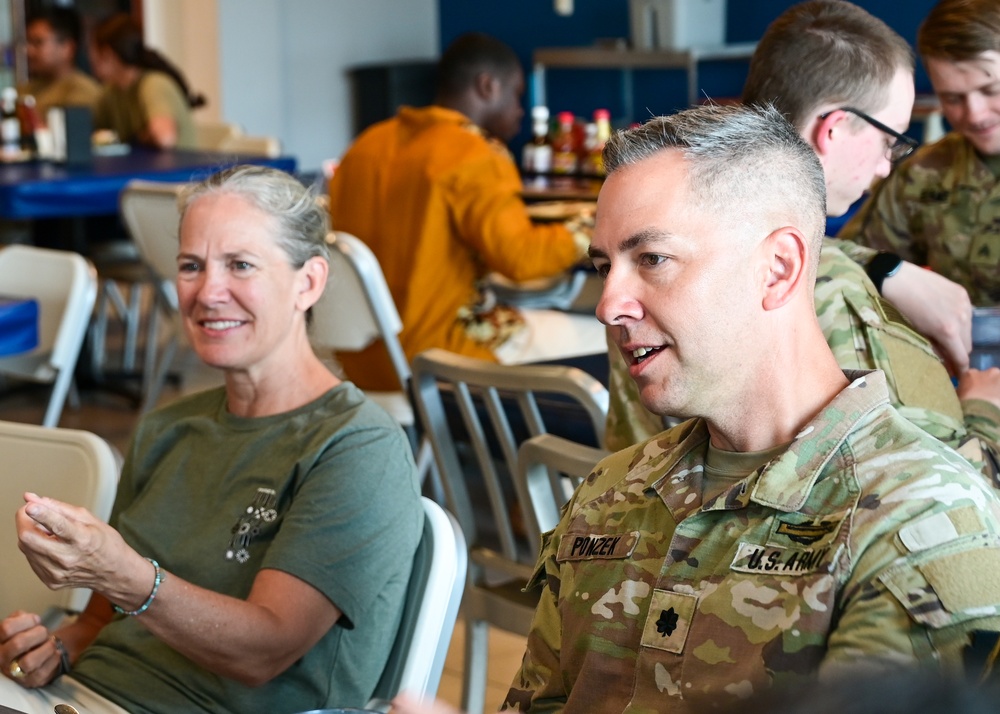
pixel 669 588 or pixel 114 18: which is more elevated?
pixel 114 18

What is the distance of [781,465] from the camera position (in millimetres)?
1102

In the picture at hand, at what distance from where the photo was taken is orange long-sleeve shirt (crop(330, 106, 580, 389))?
339 centimetres

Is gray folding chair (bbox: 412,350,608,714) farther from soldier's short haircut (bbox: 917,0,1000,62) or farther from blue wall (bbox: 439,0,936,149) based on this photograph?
blue wall (bbox: 439,0,936,149)

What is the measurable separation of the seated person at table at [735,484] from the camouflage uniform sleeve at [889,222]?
4.69 feet

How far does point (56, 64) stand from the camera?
7090 millimetres

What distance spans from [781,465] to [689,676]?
0.19 m

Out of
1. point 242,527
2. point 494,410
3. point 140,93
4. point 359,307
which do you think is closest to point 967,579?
point 242,527

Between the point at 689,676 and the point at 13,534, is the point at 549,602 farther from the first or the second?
the point at 13,534

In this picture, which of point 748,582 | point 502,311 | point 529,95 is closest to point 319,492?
point 748,582

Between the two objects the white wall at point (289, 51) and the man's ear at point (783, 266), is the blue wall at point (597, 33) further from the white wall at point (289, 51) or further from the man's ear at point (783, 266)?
the man's ear at point (783, 266)

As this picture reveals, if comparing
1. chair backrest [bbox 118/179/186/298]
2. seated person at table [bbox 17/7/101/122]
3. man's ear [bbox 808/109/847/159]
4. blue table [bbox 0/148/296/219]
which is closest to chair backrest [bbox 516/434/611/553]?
man's ear [bbox 808/109/847/159]

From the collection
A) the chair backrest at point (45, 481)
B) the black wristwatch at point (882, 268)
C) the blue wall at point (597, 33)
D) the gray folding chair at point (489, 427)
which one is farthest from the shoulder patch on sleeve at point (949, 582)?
the blue wall at point (597, 33)

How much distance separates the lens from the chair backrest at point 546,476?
187 centimetres

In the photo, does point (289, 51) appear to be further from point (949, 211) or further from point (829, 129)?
point (829, 129)
